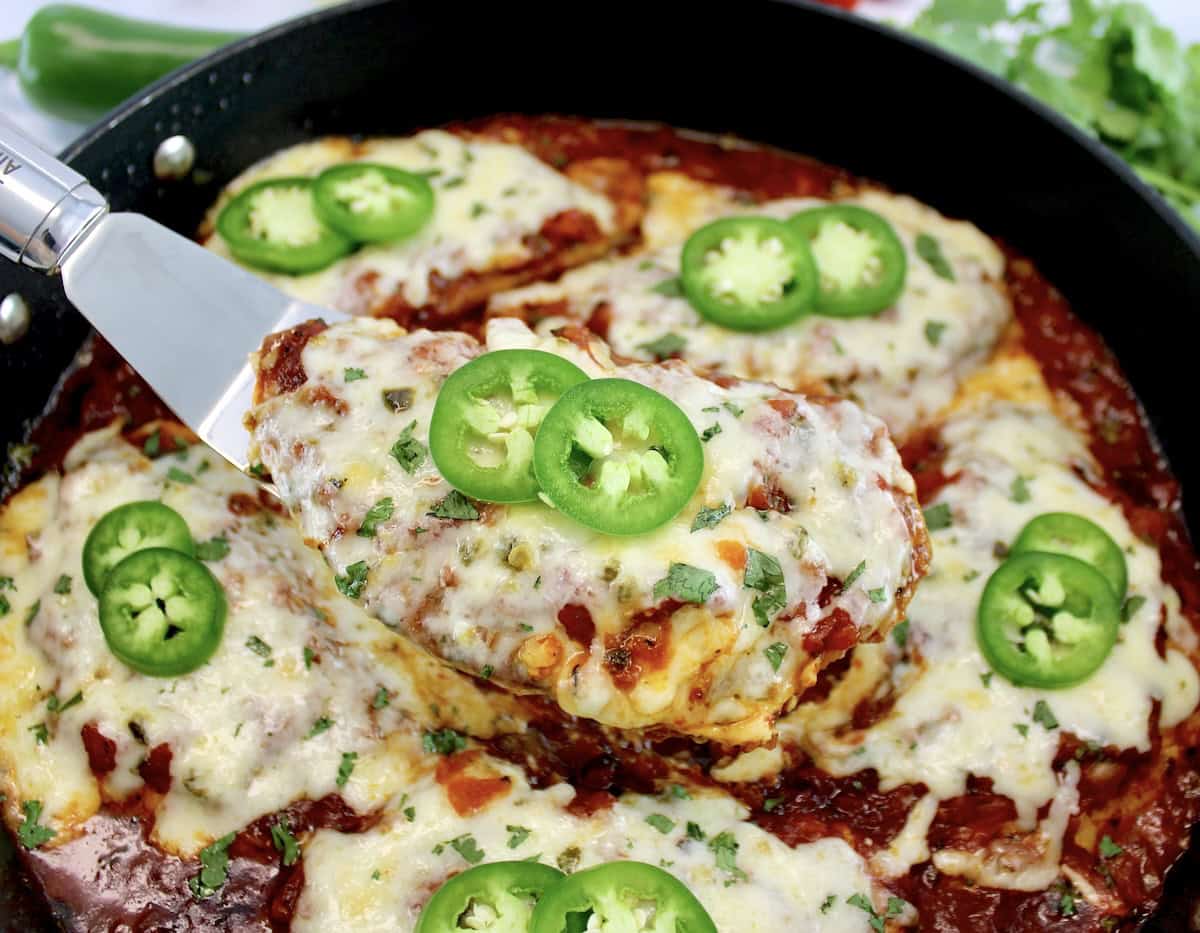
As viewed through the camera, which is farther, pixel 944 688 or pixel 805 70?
pixel 805 70

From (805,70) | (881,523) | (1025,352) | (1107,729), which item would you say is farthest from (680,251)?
(1107,729)

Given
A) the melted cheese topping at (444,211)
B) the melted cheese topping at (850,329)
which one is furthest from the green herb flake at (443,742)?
the melted cheese topping at (444,211)

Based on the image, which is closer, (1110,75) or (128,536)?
(128,536)

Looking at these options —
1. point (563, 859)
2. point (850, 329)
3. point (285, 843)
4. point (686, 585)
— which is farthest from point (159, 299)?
point (850, 329)

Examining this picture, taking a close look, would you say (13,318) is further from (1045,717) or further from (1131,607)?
(1131,607)

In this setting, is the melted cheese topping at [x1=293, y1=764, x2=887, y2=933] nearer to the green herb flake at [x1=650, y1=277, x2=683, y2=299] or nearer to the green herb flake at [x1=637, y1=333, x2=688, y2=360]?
the green herb flake at [x1=637, y1=333, x2=688, y2=360]

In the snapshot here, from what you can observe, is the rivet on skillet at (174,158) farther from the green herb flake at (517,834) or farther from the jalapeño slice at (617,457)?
the green herb flake at (517,834)

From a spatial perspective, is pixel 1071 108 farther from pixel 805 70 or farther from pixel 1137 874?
pixel 1137 874
